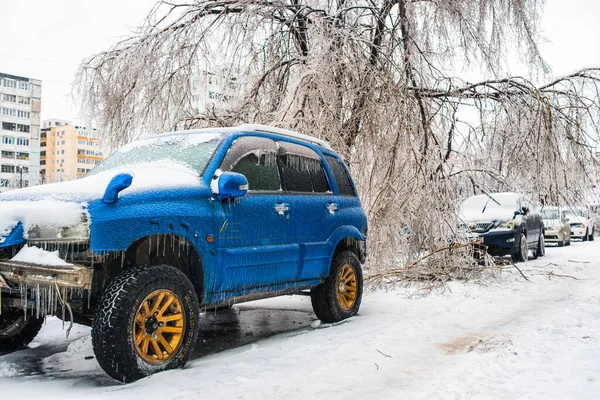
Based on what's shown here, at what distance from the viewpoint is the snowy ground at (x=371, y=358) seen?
3762 mm

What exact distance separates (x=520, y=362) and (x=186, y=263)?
108 inches

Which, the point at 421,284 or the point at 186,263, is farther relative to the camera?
the point at 421,284

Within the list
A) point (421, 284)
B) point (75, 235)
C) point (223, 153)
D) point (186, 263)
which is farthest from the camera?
point (421, 284)

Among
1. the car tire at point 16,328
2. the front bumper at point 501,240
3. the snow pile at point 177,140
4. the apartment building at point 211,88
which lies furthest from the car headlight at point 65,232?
the front bumper at point 501,240

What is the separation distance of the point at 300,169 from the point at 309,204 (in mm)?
396

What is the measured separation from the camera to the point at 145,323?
4008 mm

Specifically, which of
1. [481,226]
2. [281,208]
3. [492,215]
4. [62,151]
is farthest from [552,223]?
[62,151]

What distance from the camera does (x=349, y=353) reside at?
4.84 metres

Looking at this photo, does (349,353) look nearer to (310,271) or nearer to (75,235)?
(310,271)

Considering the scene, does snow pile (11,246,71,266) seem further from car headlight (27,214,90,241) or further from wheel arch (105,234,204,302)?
wheel arch (105,234,204,302)

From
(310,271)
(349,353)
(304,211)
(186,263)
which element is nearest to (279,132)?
(304,211)

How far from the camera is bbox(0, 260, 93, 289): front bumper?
374 centimetres

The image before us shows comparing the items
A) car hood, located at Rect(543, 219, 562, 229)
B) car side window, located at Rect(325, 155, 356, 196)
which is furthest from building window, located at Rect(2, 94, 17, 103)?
car side window, located at Rect(325, 155, 356, 196)

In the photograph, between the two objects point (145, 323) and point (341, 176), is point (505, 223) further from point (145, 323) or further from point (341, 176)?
point (145, 323)
